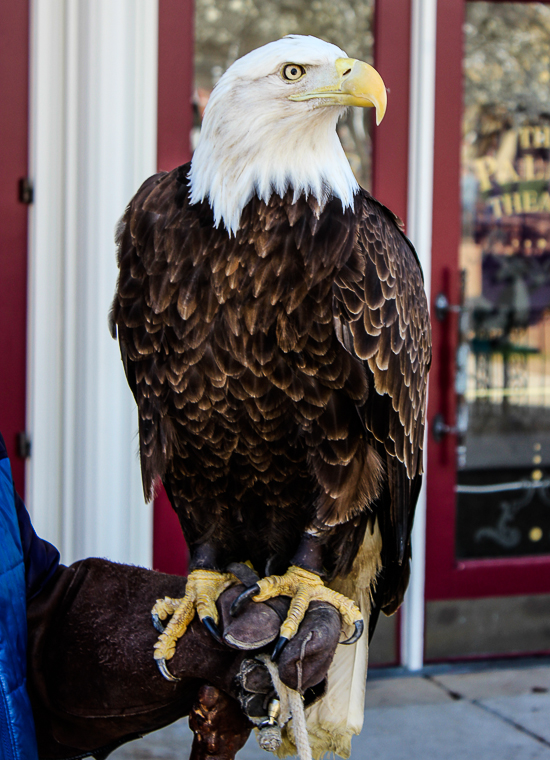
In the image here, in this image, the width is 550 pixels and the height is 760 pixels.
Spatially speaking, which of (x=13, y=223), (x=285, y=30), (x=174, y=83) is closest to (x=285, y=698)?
(x=13, y=223)

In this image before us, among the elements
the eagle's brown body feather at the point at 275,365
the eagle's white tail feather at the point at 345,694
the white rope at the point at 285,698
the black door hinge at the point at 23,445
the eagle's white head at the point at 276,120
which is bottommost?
the eagle's white tail feather at the point at 345,694

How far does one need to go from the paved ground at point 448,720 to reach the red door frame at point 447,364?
1.10ft

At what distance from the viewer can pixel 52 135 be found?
302 cm

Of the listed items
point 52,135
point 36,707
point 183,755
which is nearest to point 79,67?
point 52,135

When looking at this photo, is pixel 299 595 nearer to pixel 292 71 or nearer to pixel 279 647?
pixel 279 647

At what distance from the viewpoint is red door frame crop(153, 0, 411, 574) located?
3.04 metres

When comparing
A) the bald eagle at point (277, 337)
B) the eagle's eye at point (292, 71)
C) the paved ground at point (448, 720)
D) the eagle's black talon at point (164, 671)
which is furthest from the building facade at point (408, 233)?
the eagle's black talon at point (164, 671)

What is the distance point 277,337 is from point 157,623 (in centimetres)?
58

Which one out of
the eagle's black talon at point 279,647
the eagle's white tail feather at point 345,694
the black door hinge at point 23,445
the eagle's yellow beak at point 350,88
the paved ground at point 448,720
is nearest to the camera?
the eagle's black talon at point 279,647

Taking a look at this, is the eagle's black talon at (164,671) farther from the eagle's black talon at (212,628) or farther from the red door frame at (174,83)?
the red door frame at (174,83)

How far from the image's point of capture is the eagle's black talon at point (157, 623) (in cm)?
154

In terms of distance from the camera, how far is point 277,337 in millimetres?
1619

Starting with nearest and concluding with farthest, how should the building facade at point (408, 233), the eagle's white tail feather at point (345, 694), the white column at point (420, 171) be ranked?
the eagle's white tail feather at point (345, 694)
the building facade at point (408, 233)
the white column at point (420, 171)

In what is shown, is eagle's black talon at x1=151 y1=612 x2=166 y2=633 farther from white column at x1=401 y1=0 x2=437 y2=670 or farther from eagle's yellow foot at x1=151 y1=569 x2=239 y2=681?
A: white column at x1=401 y1=0 x2=437 y2=670
